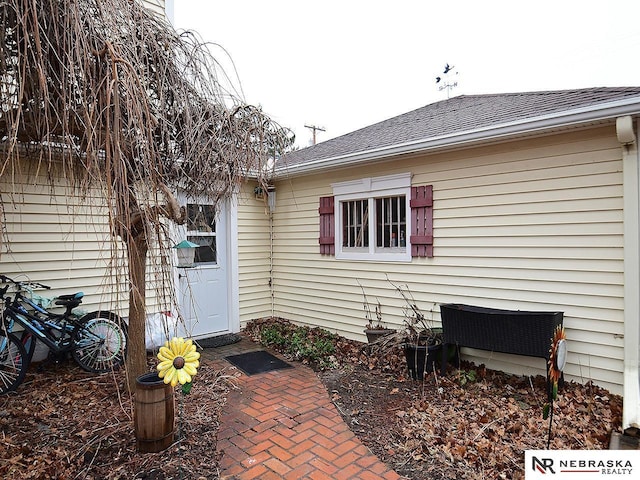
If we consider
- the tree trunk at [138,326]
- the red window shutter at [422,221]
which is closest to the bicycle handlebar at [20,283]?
the tree trunk at [138,326]

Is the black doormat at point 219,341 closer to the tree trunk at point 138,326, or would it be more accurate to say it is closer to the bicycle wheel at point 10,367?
the tree trunk at point 138,326

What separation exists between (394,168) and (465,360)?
2.46 meters

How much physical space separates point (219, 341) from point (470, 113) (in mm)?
4809

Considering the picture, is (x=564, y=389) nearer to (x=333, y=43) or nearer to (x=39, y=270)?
(x=39, y=270)

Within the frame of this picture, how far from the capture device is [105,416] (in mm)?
3191

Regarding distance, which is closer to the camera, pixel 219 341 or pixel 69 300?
pixel 69 300

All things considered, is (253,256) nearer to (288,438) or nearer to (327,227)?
(327,227)

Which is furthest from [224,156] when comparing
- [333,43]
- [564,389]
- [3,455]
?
[333,43]

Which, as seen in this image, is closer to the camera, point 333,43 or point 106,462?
point 106,462

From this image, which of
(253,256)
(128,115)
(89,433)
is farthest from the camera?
(253,256)

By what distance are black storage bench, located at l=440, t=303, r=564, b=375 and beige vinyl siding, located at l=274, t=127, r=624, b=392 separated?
0.31 meters

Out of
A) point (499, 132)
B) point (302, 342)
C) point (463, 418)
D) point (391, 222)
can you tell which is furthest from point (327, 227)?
point (463, 418)

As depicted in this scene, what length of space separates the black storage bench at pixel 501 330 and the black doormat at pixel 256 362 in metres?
2.00

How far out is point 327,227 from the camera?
19.0ft
